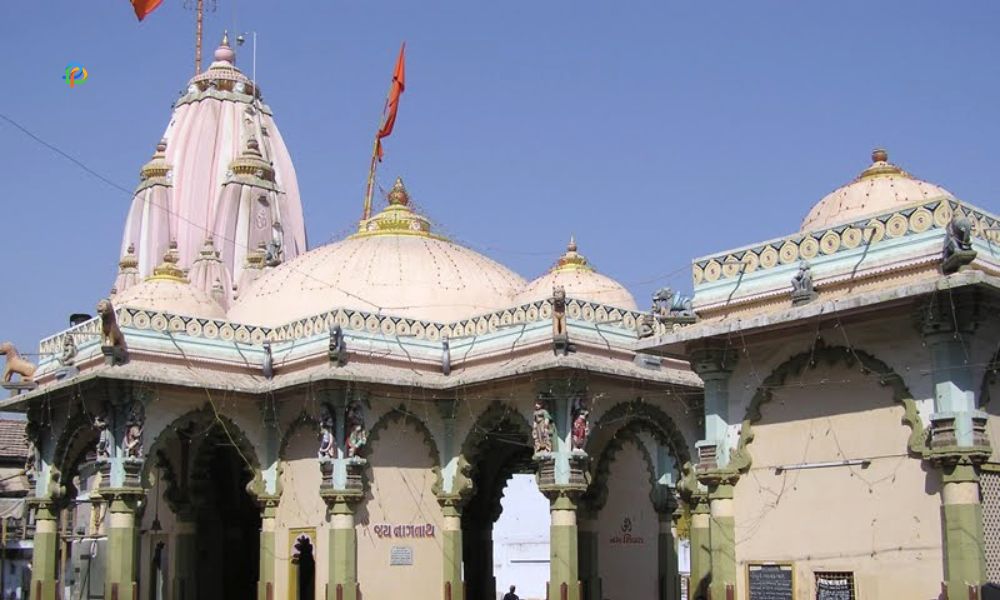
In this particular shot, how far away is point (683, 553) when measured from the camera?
36.9 m

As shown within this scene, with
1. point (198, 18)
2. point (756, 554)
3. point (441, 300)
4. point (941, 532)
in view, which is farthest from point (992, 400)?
point (198, 18)

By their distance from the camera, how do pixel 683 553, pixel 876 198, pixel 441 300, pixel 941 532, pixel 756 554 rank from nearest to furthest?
pixel 941 532, pixel 756 554, pixel 876 198, pixel 441 300, pixel 683 553

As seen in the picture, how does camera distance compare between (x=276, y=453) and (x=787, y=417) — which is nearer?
(x=787, y=417)

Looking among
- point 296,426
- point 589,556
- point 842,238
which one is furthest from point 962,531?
point 296,426

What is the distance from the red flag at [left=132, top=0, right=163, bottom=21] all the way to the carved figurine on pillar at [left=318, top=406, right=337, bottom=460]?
10.1 meters

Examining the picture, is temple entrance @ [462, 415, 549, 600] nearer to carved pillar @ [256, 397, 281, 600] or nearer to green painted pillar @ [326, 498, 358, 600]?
carved pillar @ [256, 397, 281, 600]

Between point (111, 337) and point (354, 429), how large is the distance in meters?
4.18

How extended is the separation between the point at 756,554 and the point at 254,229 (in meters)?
25.4

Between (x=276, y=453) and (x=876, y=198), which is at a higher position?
(x=876, y=198)

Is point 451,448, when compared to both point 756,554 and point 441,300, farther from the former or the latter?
point 756,554

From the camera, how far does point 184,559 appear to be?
2319 centimetres

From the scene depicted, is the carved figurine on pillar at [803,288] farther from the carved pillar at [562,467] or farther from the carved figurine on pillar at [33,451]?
the carved figurine on pillar at [33,451]

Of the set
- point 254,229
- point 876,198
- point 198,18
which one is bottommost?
point 876,198

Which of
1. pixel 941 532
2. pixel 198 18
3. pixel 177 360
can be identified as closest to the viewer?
pixel 941 532
